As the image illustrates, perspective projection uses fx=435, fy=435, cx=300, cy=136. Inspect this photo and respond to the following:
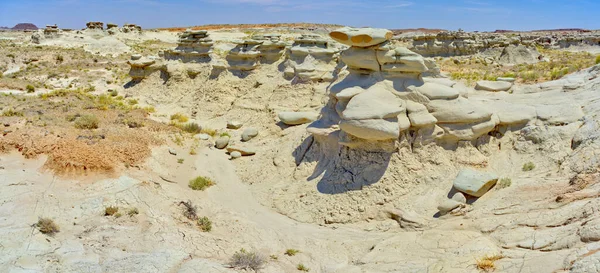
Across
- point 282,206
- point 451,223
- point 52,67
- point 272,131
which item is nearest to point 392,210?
point 451,223

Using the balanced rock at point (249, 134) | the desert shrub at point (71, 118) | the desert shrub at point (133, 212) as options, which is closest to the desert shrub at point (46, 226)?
the desert shrub at point (133, 212)

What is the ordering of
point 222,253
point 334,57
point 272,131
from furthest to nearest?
point 334,57 → point 272,131 → point 222,253

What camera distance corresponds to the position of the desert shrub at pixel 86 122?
14.3 metres

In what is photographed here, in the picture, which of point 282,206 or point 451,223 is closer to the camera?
point 451,223

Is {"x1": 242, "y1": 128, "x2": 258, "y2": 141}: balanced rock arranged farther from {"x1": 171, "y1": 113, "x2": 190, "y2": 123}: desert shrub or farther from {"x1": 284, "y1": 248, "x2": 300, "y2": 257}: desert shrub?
{"x1": 284, "y1": 248, "x2": 300, "y2": 257}: desert shrub

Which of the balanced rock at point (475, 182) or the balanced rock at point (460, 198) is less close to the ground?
the balanced rock at point (475, 182)

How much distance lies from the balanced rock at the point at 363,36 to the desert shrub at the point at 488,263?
602 centimetres

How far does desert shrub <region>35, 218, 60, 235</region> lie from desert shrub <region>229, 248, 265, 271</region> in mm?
3534

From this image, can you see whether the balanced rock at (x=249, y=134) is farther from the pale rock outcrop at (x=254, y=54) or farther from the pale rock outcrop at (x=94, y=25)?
the pale rock outcrop at (x=94, y=25)

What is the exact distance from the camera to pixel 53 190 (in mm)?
10094

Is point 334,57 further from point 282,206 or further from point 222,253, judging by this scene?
point 222,253

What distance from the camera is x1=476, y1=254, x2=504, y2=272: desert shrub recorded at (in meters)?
6.47

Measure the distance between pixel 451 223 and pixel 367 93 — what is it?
12.0 ft

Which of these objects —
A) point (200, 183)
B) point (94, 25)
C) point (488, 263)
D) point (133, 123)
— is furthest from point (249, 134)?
point (94, 25)
